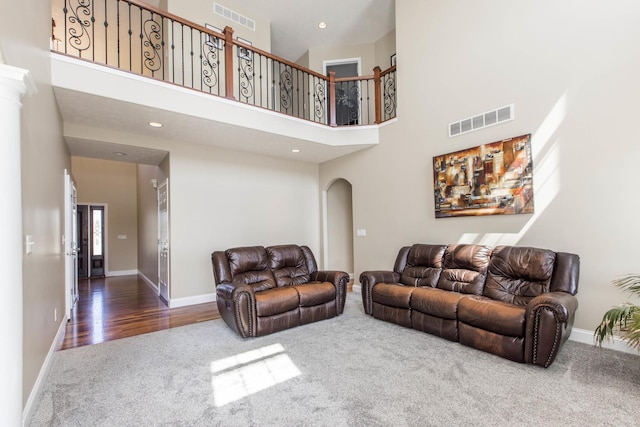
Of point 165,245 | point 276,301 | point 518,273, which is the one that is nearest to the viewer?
point 518,273

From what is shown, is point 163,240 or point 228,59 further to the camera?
point 163,240

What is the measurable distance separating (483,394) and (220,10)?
21.9 feet

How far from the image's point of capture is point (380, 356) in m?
2.83

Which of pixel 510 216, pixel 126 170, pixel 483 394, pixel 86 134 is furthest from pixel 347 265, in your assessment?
pixel 126 170

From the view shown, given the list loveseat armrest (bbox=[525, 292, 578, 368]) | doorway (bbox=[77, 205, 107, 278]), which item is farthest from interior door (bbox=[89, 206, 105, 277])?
loveseat armrest (bbox=[525, 292, 578, 368])

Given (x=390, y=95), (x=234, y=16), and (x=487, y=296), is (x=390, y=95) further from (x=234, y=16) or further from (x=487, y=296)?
(x=487, y=296)

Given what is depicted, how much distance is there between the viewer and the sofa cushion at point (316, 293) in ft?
12.1

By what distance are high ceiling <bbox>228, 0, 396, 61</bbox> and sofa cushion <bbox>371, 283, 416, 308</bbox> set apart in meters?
4.98

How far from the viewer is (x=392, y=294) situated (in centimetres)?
367

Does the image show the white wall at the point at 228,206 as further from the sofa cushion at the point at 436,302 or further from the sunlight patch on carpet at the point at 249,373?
the sofa cushion at the point at 436,302

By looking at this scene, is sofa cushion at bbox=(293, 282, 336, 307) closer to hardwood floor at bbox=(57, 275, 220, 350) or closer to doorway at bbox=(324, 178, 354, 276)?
hardwood floor at bbox=(57, 275, 220, 350)

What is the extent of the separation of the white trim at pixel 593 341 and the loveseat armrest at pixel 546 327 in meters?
0.75

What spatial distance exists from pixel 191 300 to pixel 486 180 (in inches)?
187

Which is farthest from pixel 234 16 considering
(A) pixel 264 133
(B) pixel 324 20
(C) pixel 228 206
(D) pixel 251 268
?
(D) pixel 251 268
